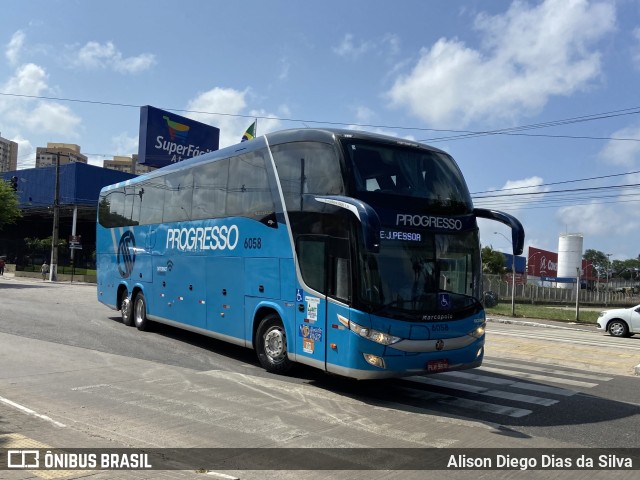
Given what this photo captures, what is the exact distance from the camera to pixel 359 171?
8500 millimetres

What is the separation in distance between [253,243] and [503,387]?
16.7ft

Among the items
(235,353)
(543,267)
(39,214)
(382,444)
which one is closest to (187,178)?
(235,353)

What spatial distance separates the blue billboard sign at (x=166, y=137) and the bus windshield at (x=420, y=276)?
1330 inches

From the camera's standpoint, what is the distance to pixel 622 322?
22.2 meters

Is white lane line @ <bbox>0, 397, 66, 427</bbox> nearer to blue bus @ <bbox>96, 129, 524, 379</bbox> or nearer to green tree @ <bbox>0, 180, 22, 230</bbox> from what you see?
blue bus @ <bbox>96, 129, 524, 379</bbox>

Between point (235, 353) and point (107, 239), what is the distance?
7438 millimetres

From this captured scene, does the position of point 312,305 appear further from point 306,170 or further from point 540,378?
point 540,378

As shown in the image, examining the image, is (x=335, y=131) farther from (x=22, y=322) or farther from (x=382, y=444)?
(x=22, y=322)

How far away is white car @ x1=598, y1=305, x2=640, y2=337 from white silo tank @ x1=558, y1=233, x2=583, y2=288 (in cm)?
6328

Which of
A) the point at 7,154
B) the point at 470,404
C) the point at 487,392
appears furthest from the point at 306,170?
the point at 7,154

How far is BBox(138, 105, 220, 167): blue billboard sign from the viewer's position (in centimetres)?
3981

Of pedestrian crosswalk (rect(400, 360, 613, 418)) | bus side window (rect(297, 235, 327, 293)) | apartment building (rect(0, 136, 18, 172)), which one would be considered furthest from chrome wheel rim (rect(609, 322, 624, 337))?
apartment building (rect(0, 136, 18, 172))

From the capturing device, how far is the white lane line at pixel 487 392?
888cm

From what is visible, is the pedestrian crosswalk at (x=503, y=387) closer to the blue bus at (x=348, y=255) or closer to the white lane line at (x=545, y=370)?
the white lane line at (x=545, y=370)
